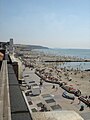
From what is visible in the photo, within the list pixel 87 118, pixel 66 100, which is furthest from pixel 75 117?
pixel 66 100

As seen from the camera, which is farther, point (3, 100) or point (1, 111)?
point (3, 100)

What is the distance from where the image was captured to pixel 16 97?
5055 millimetres

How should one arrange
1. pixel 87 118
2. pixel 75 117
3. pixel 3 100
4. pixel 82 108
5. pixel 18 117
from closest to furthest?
pixel 18 117 → pixel 75 117 → pixel 3 100 → pixel 87 118 → pixel 82 108

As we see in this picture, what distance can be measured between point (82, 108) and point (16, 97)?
20.0m

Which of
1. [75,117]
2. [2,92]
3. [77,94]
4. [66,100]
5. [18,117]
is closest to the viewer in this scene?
[18,117]

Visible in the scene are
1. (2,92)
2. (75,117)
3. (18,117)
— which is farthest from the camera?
(2,92)

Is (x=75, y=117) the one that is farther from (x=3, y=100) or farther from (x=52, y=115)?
(x=3, y=100)

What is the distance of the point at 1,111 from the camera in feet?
12.6

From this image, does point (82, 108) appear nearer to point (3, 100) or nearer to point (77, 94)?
point (77, 94)

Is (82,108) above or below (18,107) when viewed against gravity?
below

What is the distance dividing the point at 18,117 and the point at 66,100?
25.1 m

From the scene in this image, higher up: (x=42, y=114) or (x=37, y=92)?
(x=42, y=114)

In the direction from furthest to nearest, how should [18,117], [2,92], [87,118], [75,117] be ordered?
[87,118]
[2,92]
[75,117]
[18,117]

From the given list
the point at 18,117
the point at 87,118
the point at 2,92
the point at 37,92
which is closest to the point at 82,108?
the point at 87,118
